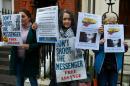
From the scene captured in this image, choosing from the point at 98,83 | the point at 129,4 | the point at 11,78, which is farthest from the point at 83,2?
the point at 98,83

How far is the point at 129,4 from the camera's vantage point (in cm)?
1134

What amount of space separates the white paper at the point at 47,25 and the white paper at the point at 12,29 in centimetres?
31

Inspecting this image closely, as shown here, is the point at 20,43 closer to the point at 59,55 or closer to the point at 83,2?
the point at 59,55

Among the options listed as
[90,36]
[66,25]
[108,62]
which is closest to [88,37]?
[90,36]

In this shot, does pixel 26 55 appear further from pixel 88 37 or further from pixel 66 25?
pixel 88 37

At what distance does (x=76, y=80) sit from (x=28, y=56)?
857 mm

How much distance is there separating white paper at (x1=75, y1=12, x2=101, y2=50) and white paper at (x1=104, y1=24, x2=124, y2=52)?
155mm

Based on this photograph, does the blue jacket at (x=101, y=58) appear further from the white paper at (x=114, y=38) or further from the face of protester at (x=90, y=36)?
the face of protester at (x=90, y=36)

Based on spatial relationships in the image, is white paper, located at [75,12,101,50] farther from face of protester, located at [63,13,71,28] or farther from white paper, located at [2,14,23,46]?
white paper, located at [2,14,23,46]

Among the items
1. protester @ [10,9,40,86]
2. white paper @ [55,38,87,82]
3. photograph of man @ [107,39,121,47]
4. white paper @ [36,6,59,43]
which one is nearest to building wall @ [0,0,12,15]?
protester @ [10,9,40,86]

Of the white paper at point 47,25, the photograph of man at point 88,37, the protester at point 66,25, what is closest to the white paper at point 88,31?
the photograph of man at point 88,37

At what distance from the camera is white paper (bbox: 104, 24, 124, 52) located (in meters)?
5.78

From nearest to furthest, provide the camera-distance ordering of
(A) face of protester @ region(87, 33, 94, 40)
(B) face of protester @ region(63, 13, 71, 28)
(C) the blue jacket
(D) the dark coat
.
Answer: (B) face of protester @ region(63, 13, 71, 28) → (A) face of protester @ region(87, 33, 94, 40) → (C) the blue jacket → (D) the dark coat

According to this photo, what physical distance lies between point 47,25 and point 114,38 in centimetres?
104
